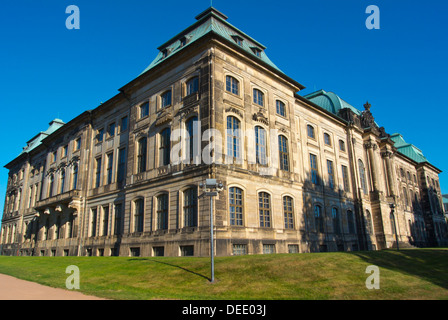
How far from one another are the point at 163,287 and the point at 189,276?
6.00ft

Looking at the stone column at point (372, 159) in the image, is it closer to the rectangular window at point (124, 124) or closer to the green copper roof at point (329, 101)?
the green copper roof at point (329, 101)

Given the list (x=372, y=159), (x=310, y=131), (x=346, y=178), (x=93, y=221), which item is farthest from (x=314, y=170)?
(x=93, y=221)

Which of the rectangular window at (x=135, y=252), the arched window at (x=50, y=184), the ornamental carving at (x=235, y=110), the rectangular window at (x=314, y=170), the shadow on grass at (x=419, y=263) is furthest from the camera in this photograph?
the arched window at (x=50, y=184)

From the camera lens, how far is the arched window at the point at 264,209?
2704cm

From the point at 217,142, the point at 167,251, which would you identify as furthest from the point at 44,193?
the point at 217,142

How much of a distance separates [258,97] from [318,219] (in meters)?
14.4

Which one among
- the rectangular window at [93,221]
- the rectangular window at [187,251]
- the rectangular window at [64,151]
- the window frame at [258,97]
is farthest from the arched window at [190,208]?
the rectangular window at [64,151]

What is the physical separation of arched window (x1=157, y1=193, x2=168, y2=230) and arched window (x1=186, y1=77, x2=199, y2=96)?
8945 mm

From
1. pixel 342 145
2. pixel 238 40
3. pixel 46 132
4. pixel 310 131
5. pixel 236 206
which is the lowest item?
pixel 236 206

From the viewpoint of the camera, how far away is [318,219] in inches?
1369

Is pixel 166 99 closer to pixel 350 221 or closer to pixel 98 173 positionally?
pixel 98 173

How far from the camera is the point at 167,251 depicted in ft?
83.0

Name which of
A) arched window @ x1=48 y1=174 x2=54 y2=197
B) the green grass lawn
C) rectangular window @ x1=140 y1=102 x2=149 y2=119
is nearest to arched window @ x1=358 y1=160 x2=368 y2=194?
the green grass lawn

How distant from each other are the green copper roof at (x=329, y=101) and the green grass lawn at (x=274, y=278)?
3038cm
